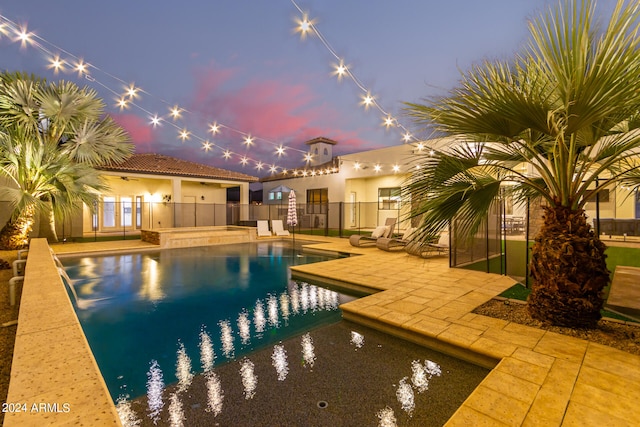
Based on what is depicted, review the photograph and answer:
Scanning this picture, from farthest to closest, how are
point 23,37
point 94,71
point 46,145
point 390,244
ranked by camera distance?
point 390,244 → point 46,145 → point 94,71 → point 23,37

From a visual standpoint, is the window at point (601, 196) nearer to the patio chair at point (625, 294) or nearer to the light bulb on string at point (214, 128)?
the patio chair at point (625, 294)

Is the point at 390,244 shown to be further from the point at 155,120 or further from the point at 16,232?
the point at 16,232

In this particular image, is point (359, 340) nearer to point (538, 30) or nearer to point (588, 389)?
point (588, 389)

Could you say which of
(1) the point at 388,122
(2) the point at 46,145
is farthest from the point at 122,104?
(1) the point at 388,122

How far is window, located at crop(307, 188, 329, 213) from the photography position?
810 inches

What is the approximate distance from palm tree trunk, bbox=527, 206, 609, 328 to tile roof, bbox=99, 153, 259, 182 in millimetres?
17280

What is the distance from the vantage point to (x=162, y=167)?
1823cm

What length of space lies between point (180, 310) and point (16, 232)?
824 centimetres

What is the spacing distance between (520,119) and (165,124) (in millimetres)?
8980

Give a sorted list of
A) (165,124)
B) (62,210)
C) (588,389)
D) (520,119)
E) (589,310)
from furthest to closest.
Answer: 1. (62,210)
2. (165,124)
3. (589,310)
4. (520,119)
5. (588,389)

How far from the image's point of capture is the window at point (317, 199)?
2056 centimetres

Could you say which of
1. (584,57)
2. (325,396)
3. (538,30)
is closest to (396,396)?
(325,396)

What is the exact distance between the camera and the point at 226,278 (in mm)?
→ 7523

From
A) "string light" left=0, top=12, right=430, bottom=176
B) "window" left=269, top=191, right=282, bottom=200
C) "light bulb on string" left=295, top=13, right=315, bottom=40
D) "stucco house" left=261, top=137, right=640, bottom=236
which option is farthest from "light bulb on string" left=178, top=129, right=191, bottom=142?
"window" left=269, top=191, right=282, bottom=200
